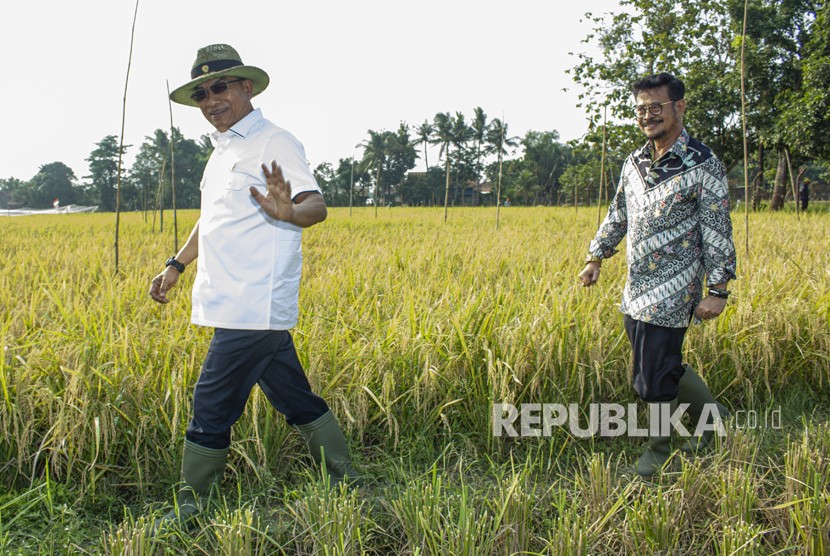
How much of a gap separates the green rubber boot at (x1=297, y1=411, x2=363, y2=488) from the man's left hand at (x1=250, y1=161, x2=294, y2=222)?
71cm

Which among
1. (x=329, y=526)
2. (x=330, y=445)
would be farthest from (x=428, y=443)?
(x=329, y=526)

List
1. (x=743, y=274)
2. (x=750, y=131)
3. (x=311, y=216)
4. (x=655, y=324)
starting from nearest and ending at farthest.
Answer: (x=311, y=216) < (x=655, y=324) < (x=743, y=274) < (x=750, y=131)

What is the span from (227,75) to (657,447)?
6.41 feet

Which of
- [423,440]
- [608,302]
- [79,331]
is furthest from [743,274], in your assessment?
[79,331]

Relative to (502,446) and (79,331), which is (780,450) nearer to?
(502,446)

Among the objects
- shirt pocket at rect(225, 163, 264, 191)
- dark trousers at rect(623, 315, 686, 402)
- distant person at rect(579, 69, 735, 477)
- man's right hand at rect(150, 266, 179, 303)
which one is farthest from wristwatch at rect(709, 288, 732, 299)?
man's right hand at rect(150, 266, 179, 303)

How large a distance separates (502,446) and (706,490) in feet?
2.52

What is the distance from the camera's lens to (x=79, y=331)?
280 centimetres

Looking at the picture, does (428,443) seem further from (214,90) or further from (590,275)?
A: (214,90)

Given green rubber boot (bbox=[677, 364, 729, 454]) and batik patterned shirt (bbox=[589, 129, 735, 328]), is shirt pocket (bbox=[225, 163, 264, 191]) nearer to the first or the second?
batik patterned shirt (bbox=[589, 129, 735, 328])

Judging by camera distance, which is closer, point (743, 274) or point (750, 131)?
point (743, 274)

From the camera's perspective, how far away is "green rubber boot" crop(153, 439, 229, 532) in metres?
1.79

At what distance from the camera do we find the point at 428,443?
2377mm

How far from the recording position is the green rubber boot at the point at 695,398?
7.70 feet
